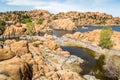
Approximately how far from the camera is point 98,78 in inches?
2901

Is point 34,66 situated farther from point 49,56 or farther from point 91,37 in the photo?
point 91,37

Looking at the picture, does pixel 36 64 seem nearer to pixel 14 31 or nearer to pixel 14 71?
pixel 14 71

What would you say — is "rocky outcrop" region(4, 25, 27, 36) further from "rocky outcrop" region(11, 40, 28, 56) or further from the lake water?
"rocky outcrop" region(11, 40, 28, 56)

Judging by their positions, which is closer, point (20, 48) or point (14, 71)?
point (14, 71)

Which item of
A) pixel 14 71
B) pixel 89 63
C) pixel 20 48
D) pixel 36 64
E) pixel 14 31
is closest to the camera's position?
pixel 14 71

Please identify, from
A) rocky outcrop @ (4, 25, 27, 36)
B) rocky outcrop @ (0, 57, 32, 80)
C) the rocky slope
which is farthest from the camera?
rocky outcrop @ (4, 25, 27, 36)

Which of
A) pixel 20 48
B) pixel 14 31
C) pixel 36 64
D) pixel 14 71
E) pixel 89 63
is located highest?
pixel 14 71

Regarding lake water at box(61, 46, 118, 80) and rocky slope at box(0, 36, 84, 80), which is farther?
lake water at box(61, 46, 118, 80)

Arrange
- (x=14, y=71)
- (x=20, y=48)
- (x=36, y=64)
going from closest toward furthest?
(x=14, y=71) → (x=36, y=64) → (x=20, y=48)

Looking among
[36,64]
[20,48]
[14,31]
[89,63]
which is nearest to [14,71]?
[36,64]

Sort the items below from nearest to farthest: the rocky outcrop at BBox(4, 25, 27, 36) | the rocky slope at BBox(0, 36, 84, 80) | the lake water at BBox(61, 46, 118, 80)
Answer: the rocky slope at BBox(0, 36, 84, 80)
the lake water at BBox(61, 46, 118, 80)
the rocky outcrop at BBox(4, 25, 27, 36)

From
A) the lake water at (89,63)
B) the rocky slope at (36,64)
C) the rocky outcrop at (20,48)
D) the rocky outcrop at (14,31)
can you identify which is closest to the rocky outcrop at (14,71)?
the rocky slope at (36,64)

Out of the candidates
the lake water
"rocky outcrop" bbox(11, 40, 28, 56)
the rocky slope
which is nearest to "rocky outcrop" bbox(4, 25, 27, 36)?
the rocky slope

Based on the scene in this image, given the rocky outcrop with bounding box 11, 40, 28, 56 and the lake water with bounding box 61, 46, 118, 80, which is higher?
the rocky outcrop with bounding box 11, 40, 28, 56
